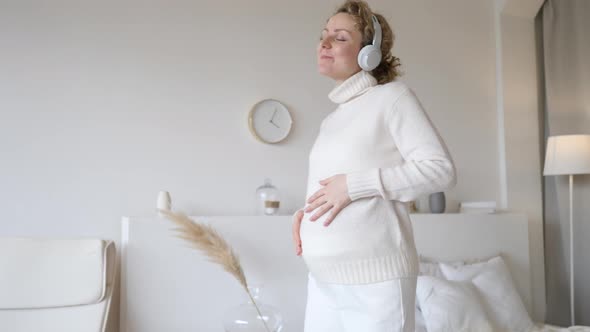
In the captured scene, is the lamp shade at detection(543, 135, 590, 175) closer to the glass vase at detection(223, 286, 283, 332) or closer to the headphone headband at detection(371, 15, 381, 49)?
the glass vase at detection(223, 286, 283, 332)

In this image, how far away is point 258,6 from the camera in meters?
3.25

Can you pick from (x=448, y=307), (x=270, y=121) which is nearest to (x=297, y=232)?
(x=448, y=307)

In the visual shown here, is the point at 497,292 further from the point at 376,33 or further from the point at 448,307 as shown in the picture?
the point at 376,33

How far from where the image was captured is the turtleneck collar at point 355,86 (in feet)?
4.56

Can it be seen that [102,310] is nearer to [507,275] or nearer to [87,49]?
[87,49]

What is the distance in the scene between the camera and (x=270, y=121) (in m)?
3.17

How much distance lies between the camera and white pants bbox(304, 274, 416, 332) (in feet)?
3.69

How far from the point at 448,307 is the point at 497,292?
0.50m

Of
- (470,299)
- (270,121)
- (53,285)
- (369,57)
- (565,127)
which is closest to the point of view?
(369,57)

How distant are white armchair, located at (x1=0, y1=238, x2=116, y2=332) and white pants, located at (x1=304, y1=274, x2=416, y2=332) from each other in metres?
1.47

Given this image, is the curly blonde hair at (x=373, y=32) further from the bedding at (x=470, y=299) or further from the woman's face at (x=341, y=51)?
the bedding at (x=470, y=299)

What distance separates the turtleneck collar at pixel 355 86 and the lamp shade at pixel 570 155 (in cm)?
232

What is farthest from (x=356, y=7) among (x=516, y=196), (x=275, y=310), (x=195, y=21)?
(x=516, y=196)

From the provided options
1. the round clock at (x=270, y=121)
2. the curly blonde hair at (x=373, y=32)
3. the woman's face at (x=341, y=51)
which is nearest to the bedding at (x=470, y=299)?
the round clock at (x=270, y=121)
